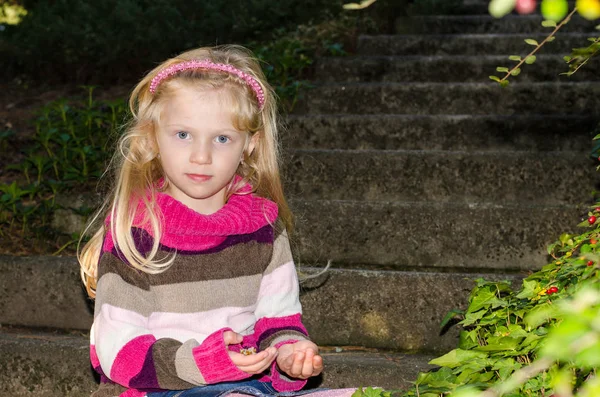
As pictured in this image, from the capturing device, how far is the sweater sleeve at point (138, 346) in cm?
195

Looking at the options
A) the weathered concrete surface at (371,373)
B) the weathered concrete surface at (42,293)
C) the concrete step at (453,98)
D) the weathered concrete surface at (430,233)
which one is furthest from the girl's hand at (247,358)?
the concrete step at (453,98)

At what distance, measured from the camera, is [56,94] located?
201 inches

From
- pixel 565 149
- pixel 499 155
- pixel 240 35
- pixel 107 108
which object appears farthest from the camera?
pixel 240 35

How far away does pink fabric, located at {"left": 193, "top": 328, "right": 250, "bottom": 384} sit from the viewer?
6.35 ft

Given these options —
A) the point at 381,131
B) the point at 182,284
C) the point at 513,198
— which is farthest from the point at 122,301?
the point at 381,131

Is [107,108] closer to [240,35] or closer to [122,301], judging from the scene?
[240,35]

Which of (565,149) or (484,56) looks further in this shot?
(484,56)

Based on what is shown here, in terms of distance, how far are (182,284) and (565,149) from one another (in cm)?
261

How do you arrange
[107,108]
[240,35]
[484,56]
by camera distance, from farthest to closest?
[240,35], [484,56], [107,108]

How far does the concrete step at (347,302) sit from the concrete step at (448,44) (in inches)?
103

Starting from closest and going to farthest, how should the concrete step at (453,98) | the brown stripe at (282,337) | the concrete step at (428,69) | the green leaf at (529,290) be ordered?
the green leaf at (529,290) → the brown stripe at (282,337) → the concrete step at (453,98) → the concrete step at (428,69)

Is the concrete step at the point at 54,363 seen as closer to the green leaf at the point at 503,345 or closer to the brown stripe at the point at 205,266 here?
the brown stripe at the point at 205,266

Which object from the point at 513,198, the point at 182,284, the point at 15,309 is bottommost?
the point at 15,309

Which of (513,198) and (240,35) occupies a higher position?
(240,35)
